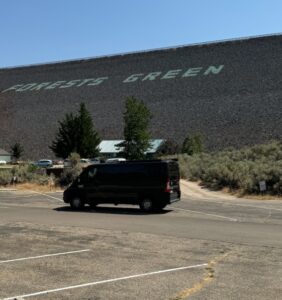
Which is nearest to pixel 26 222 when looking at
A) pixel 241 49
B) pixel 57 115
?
pixel 57 115

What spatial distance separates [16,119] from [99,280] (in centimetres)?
8652

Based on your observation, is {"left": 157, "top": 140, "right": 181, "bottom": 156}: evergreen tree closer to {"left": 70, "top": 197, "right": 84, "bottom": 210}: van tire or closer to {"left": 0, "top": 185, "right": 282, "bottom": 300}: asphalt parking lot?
{"left": 70, "top": 197, "right": 84, "bottom": 210}: van tire

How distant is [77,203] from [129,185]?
247 cm

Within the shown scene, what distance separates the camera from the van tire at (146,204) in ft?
65.8

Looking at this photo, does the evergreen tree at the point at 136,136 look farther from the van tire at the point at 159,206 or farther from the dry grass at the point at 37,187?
the van tire at the point at 159,206

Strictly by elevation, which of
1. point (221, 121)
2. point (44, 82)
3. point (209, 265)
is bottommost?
point (209, 265)

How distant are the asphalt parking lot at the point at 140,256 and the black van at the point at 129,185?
3.60 ft

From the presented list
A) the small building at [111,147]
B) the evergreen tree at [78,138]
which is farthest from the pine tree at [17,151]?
the evergreen tree at [78,138]

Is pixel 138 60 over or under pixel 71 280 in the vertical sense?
over

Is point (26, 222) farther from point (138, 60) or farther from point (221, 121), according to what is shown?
point (138, 60)

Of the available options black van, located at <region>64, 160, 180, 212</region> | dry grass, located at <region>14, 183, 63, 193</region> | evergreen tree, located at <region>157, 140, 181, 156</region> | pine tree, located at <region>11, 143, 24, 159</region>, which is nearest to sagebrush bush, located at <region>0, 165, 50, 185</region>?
dry grass, located at <region>14, 183, 63, 193</region>

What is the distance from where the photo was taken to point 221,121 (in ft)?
244

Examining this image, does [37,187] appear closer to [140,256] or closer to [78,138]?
[140,256]

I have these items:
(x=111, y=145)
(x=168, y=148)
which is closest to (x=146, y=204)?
(x=168, y=148)
